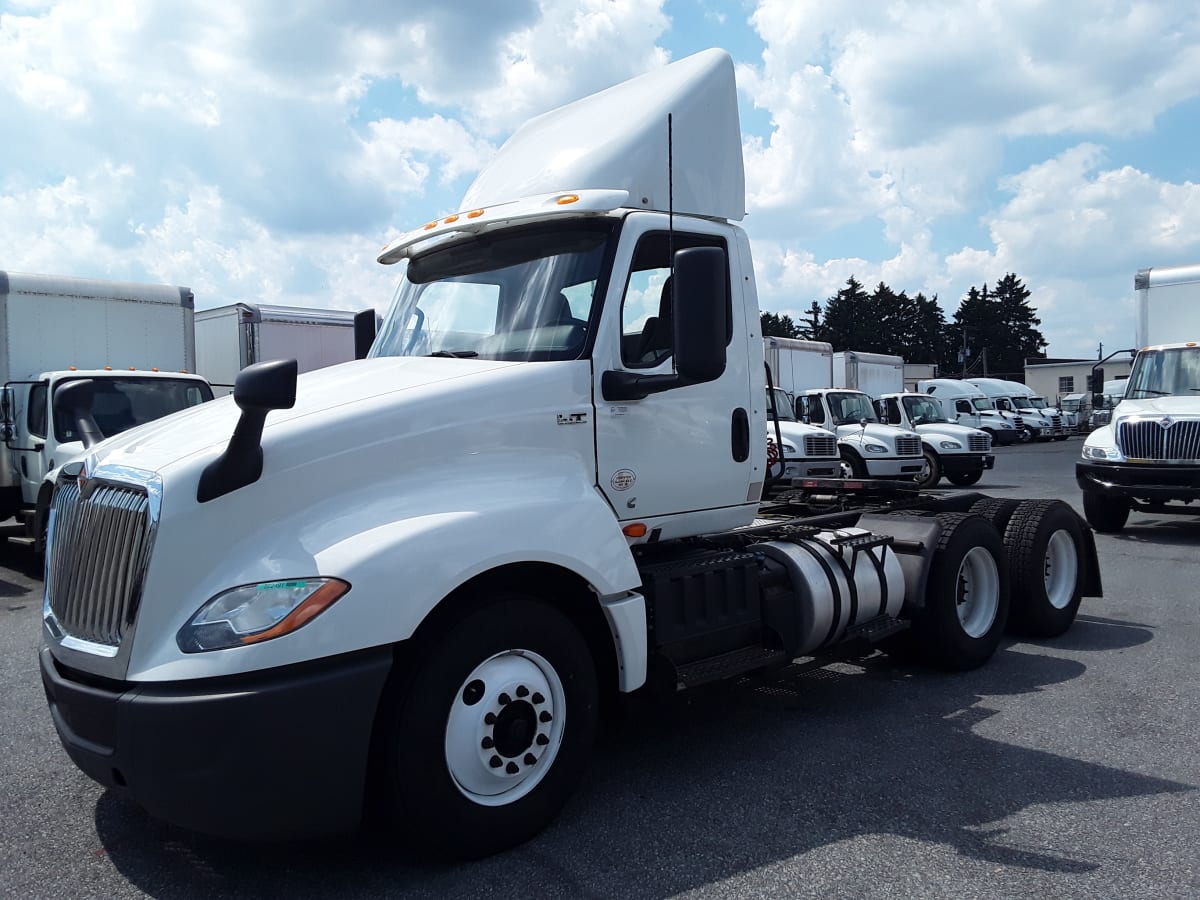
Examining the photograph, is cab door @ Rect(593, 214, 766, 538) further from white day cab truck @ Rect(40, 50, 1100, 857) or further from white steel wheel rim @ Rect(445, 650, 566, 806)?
white steel wheel rim @ Rect(445, 650, 566, 806)

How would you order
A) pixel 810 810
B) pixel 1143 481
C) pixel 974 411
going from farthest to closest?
pixel 974 411 < pixel 1143 481 < pixel 810 810

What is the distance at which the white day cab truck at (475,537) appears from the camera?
3162 millimetres

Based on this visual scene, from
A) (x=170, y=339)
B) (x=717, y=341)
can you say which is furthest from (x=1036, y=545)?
(x=170, y=339)

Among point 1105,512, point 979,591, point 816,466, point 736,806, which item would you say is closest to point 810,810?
point 736,806

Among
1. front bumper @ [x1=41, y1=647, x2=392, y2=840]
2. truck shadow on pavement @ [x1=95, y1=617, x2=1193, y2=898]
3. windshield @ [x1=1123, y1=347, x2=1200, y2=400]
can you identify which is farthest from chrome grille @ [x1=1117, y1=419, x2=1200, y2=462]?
front bumper @ [x1=41, y1=647, x2=392, y2=840]

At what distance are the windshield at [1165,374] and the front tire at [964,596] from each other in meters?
7.98

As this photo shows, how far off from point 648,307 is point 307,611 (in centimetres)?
222

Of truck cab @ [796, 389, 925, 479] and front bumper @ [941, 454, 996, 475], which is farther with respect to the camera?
front bumper @ [941, 454, 996, 475]

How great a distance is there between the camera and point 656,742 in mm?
5004

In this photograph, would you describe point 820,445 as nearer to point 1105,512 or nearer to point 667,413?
point 1105,512

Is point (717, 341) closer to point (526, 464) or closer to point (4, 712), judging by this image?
point (526, 464)

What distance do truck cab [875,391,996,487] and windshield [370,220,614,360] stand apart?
51.2ft

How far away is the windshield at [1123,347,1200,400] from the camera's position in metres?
12.8

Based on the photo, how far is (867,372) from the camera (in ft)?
98.3
